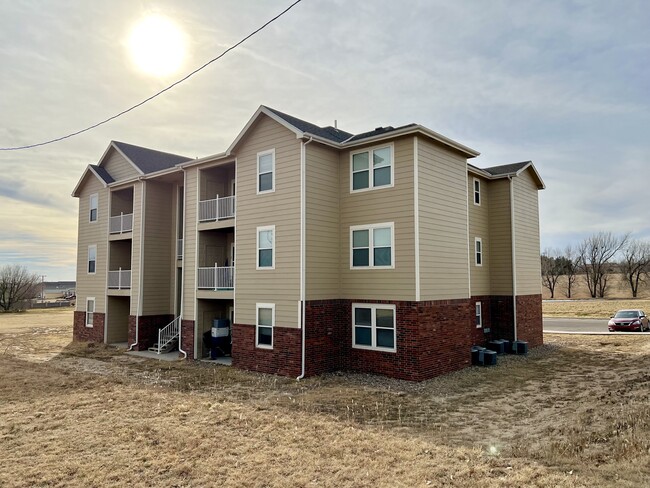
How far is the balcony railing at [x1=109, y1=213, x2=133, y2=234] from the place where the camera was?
22359 mm

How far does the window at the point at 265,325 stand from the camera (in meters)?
15.4

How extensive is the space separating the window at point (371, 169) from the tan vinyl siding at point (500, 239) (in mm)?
7906

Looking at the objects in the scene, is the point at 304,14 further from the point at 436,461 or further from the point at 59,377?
the point at 59,377

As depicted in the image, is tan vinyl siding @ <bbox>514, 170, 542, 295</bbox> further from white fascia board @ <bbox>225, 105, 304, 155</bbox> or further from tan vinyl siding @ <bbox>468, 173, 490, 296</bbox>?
white fascia board @ <bbox>225, 105, 304, 155</bbox>

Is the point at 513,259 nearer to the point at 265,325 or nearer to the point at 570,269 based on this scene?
the point at 265,325

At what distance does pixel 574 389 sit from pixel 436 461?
7304 mm

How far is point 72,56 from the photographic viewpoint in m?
13.8

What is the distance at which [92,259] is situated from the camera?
80.4 ft

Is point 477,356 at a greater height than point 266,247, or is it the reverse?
point 266,247

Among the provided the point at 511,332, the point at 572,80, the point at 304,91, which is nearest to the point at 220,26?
the point at 304,91

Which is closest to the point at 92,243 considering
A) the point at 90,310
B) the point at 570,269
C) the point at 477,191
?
the point at 90,310

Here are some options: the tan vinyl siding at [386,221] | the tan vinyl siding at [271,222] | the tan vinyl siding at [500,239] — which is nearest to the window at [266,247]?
the tan vinyl siding at [271,222]

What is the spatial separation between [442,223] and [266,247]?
6.21 meters

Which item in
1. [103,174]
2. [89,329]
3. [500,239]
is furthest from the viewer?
[103,174]
